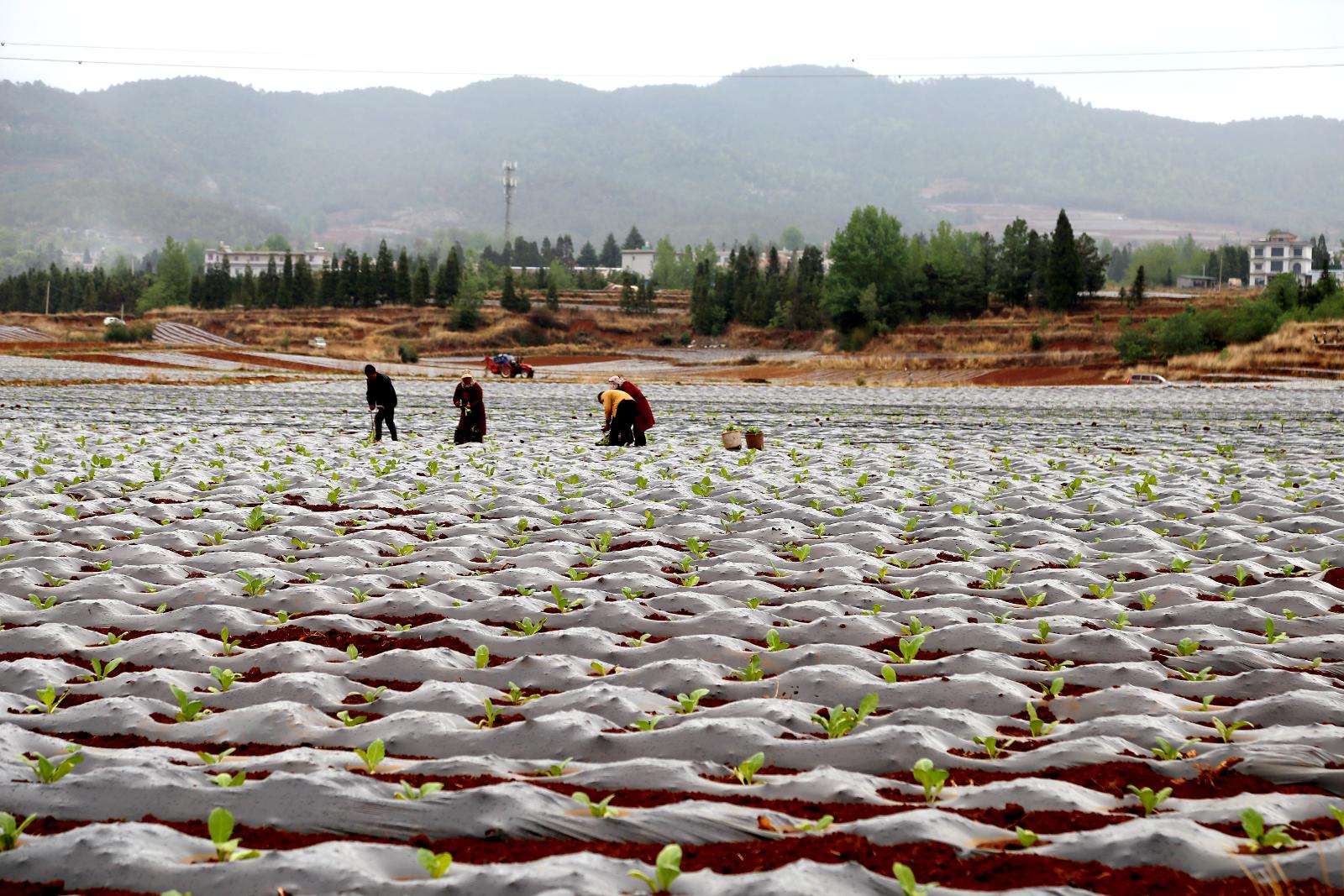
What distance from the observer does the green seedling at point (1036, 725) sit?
225 inches

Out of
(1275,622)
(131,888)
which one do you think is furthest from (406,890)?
(1275,622)

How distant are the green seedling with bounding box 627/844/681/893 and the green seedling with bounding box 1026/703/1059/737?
95.0 inches

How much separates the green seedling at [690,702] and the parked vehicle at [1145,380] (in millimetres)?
53465

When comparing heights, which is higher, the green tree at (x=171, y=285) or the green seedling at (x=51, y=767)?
the green tree at (x=171, y=285)

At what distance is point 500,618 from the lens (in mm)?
8125

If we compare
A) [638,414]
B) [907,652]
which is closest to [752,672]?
[907,652]

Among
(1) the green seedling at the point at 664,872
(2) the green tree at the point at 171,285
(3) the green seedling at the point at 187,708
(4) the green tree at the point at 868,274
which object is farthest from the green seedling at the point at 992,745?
(2) the green tree at the point at 171,285

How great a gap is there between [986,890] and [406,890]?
73.1 inches

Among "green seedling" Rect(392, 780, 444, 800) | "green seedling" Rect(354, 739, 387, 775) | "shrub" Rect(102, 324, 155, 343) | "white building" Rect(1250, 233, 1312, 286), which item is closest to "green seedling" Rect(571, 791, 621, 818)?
"green seedling" Rect(392, 780, 444, 800)

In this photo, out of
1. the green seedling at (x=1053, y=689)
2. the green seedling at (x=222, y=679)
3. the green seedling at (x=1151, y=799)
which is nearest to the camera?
the green seedling at (x=1151, y=799)

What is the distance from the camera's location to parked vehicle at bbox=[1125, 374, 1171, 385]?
55.8 metres

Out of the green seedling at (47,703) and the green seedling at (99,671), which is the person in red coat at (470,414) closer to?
the green seedling at (99,671)

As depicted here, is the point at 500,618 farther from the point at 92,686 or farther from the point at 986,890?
the point at 986,890

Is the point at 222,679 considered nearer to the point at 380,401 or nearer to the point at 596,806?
→ the point at 596,806
